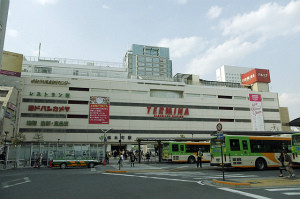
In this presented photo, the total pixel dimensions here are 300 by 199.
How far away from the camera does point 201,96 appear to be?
6681 cm

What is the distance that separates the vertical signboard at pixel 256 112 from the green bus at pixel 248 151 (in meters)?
52.0

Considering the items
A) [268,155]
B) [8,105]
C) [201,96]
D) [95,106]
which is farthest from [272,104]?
[8,105]

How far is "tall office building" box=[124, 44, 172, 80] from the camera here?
126 m

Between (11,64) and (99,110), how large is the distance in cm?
2297

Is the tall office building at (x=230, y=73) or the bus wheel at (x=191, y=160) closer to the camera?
the bus wheel at (x=191, y=160)

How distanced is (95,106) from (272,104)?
55167mm

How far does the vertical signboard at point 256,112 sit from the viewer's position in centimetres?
6744

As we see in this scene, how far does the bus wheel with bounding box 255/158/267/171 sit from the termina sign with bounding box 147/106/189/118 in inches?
1707

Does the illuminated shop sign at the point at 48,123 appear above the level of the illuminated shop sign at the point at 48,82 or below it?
below

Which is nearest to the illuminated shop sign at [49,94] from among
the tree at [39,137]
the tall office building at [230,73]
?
the tree at [39,137]

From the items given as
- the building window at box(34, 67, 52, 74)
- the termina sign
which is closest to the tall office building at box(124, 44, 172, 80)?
the building window at box(34, 67, 52, 74)

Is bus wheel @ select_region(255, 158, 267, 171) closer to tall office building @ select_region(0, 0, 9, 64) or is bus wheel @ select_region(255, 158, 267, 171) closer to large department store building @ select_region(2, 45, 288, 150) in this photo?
tall office building @ select_region(0, 0, 9, 64)

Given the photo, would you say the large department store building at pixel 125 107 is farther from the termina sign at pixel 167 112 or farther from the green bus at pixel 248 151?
the green bus at pixel 248 151

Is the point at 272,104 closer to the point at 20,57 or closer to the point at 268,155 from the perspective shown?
the point at 268,155
